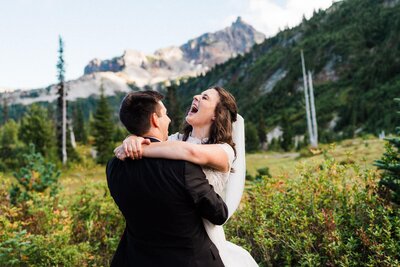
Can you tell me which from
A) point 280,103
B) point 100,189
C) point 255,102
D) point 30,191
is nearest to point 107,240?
point 100,189

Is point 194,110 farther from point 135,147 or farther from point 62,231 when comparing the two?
point 62,231

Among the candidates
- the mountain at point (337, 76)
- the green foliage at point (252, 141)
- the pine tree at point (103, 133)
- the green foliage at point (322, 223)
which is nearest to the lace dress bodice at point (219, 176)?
the green foliage at point (322, 223)

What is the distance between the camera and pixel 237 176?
268cm

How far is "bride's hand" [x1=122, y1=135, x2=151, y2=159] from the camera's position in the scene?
7.31ft

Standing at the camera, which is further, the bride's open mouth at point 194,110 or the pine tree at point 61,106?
the pine tree at point 61,106

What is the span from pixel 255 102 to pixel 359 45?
28553mm

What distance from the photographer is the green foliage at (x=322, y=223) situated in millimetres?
4023

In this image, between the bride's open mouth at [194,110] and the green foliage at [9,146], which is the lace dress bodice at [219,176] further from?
the green foliage at [9,146]

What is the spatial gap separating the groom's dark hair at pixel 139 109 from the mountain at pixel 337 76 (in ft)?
135

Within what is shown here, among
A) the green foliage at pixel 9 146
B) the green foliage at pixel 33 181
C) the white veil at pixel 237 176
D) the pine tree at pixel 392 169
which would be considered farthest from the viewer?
the green foliage at pixel 9 146

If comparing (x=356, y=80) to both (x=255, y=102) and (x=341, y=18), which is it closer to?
(x=255, y=102)

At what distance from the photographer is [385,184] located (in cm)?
466

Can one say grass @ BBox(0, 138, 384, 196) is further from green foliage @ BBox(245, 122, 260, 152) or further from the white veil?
green foliage @ BBox(245, 122, 260, 152)

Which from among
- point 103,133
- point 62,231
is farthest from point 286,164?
point 103,133
